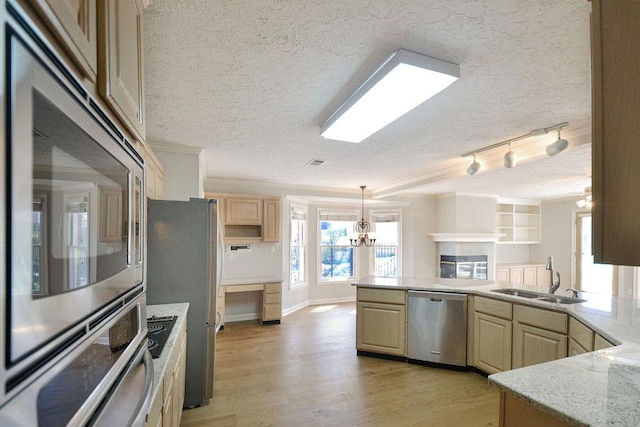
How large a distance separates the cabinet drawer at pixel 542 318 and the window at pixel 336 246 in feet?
13.6

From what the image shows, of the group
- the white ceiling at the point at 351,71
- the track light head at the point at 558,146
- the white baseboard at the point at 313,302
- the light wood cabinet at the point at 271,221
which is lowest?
the white baseboard at the point at 313,302

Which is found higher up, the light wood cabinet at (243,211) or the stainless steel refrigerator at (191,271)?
the light wood cabinet at (243,211)

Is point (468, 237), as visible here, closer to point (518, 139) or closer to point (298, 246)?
point (298, 246)

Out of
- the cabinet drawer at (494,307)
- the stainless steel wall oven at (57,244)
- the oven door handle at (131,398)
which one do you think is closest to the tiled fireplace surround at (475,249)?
the cabinet drawer at (494,307)

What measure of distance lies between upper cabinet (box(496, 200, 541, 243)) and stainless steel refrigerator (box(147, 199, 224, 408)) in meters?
6.57

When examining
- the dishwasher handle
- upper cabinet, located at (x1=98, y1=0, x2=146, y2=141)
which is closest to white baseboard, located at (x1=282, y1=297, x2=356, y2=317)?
the dishwasher handle

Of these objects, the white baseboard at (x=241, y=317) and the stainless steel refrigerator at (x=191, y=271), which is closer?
the stainless steel refrigerator at (x=191, y=271)

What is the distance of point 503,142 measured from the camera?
3141 millimetres

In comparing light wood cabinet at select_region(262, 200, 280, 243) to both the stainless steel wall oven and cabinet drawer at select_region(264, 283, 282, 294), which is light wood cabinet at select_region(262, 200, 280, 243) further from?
the stainless steel wall oven

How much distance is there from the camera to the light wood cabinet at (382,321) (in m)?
3.59

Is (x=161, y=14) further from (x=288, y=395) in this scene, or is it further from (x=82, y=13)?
(x=288, y=395)

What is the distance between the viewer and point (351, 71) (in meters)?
1.79

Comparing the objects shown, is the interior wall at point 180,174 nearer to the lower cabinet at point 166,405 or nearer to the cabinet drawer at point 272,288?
the lower cabinet at point 166,405

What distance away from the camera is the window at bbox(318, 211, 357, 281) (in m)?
6.68
